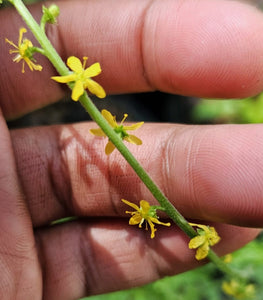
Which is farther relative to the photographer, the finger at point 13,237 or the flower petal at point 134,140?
the finger at point 13,237

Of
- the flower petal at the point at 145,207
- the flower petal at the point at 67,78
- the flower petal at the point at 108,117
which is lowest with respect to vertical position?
the flower petal at the point at 145,207

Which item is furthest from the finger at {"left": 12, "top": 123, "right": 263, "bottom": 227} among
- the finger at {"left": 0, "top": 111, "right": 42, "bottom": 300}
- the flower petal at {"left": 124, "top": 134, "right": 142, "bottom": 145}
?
the flower petal at {"left": 124, "top": 134, "right": 142, "bottom": 145}

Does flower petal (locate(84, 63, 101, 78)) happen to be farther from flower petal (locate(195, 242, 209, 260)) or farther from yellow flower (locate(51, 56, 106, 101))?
flower petal (locate(195, 242, 209, 260))

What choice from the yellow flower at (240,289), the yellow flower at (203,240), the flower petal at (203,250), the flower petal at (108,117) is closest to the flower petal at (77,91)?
the flower petal at (108,117)

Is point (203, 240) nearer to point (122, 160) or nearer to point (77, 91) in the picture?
point (122, 160)

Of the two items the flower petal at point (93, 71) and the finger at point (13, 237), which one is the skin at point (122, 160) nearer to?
the finger at point (13, 237)

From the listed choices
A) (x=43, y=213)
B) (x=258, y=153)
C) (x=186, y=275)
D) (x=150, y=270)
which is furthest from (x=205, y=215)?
(x=186, y=275)

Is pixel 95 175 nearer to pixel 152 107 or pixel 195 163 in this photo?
pixel 195 163
